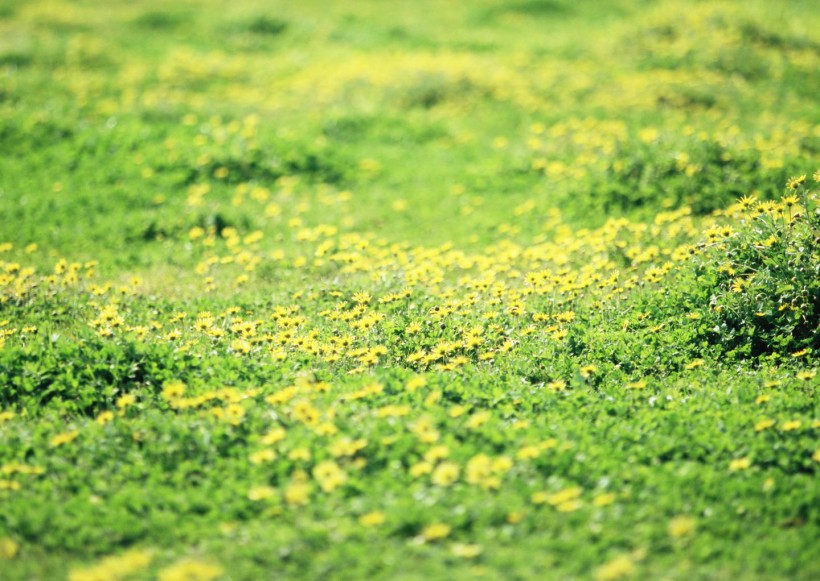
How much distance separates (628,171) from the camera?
821cm

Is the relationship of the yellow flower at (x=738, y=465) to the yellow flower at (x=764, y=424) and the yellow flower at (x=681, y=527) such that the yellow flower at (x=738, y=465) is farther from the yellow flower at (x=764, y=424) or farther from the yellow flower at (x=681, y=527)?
the yellow flower at (x=681, y=527)

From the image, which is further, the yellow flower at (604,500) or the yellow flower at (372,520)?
the yellow flower at (604,500)

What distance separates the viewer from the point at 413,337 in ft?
17.6

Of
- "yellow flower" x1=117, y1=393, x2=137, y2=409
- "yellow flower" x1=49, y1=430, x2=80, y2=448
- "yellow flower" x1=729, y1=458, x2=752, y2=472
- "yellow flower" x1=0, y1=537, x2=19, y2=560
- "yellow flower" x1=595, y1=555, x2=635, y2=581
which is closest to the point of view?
"yellow flower" x1=595, y1=555, x2=635, y2=581

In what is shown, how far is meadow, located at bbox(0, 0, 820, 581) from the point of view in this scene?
3.58m

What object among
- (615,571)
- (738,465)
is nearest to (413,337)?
(738,465)

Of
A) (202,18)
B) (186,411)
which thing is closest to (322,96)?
(202,18)

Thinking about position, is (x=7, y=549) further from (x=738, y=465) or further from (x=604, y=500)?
(x=738, y=465)

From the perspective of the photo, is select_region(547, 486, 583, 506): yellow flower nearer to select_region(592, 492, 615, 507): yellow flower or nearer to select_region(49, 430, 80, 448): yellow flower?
select_region(592, 492, 615, 507): yellow flower

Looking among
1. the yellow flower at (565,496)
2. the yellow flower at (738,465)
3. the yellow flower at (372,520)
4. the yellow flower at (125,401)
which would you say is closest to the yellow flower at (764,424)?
the yellow flower at (738,465)

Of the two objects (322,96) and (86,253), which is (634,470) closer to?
(86,253)

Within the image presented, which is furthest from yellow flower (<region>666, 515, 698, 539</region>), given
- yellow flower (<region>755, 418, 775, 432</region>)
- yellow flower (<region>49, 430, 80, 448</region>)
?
yellow flower (<region>49, 430, 80, 448</region>)

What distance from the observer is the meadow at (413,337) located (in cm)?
358

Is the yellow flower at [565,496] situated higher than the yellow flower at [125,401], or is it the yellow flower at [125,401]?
the yellow flower at [125,401]
